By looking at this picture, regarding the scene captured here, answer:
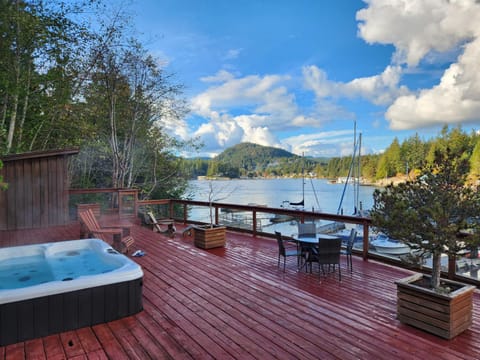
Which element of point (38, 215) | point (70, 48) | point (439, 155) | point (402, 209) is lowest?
point (38, 215)

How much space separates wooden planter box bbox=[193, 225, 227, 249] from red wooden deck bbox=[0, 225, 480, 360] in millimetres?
1782

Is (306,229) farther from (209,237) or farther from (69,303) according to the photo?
(69,303)

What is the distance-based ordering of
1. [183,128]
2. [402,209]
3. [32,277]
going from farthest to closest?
[183,128] → [32,277] → [402,209]

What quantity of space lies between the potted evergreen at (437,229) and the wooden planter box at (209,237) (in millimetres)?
3674

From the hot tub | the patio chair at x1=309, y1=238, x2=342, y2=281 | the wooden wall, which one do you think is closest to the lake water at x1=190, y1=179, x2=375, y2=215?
the wooden wall

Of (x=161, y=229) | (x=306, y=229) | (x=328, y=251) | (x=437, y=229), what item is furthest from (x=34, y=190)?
(x=437, y=229)

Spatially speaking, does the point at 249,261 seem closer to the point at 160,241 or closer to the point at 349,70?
the point at 160,241

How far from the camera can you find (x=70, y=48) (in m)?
7.46

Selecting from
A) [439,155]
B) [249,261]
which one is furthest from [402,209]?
[249,261]

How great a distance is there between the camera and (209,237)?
6.00 meters

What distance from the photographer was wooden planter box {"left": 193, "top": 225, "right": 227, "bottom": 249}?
599cm

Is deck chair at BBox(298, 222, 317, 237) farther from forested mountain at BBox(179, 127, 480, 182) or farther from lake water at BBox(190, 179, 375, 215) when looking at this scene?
lake water at BBox(190, 179, 375, 215)

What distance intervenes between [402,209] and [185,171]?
10895 millimetres

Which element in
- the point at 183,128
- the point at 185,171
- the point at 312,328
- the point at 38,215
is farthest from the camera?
the point at 185,171
